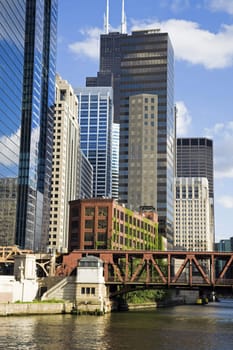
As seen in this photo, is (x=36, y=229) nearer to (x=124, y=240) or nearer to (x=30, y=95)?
(x=124, y=240)

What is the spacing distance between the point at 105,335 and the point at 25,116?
12101cm

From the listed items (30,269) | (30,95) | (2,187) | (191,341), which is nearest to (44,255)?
(30,269)

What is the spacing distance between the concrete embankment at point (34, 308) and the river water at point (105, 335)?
2.81m

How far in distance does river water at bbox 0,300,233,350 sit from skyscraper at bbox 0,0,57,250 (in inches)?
3003

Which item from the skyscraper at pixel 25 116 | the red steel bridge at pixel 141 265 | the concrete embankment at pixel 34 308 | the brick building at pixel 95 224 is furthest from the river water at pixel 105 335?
the skyscraper at pixel 25 116

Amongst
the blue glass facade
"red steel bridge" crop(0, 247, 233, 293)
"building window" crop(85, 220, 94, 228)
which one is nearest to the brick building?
"building window" crop(85, 220, 94, 228)

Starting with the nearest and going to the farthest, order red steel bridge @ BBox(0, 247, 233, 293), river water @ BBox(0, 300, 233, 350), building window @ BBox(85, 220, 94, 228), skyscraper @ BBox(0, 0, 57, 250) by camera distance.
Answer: river water @ BBox(0, 300, 233, 350) < red steel bridge @ BBox(0, 247, 233, 293) < skyscraper @ BBox(0, 0, 57, 250) < building window @ BBox(85, 220, 94, 228)

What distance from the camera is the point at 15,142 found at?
165875 mm

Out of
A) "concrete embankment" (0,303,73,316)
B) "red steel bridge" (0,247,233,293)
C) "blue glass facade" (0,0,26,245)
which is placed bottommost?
"concrete embankment" (0,303,73,316)

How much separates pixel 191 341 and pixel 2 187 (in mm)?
99457

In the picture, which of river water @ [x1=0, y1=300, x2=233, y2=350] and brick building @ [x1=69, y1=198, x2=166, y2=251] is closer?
river water @ [x1=0, y1=300, x2=233, y2=350]

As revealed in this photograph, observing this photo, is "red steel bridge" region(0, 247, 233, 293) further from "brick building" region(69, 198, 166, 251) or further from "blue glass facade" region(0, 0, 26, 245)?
"blue glass facade" region(0, 0, 26, 245)

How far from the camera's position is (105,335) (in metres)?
71.4

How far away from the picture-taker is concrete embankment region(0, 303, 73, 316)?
94.6 m
